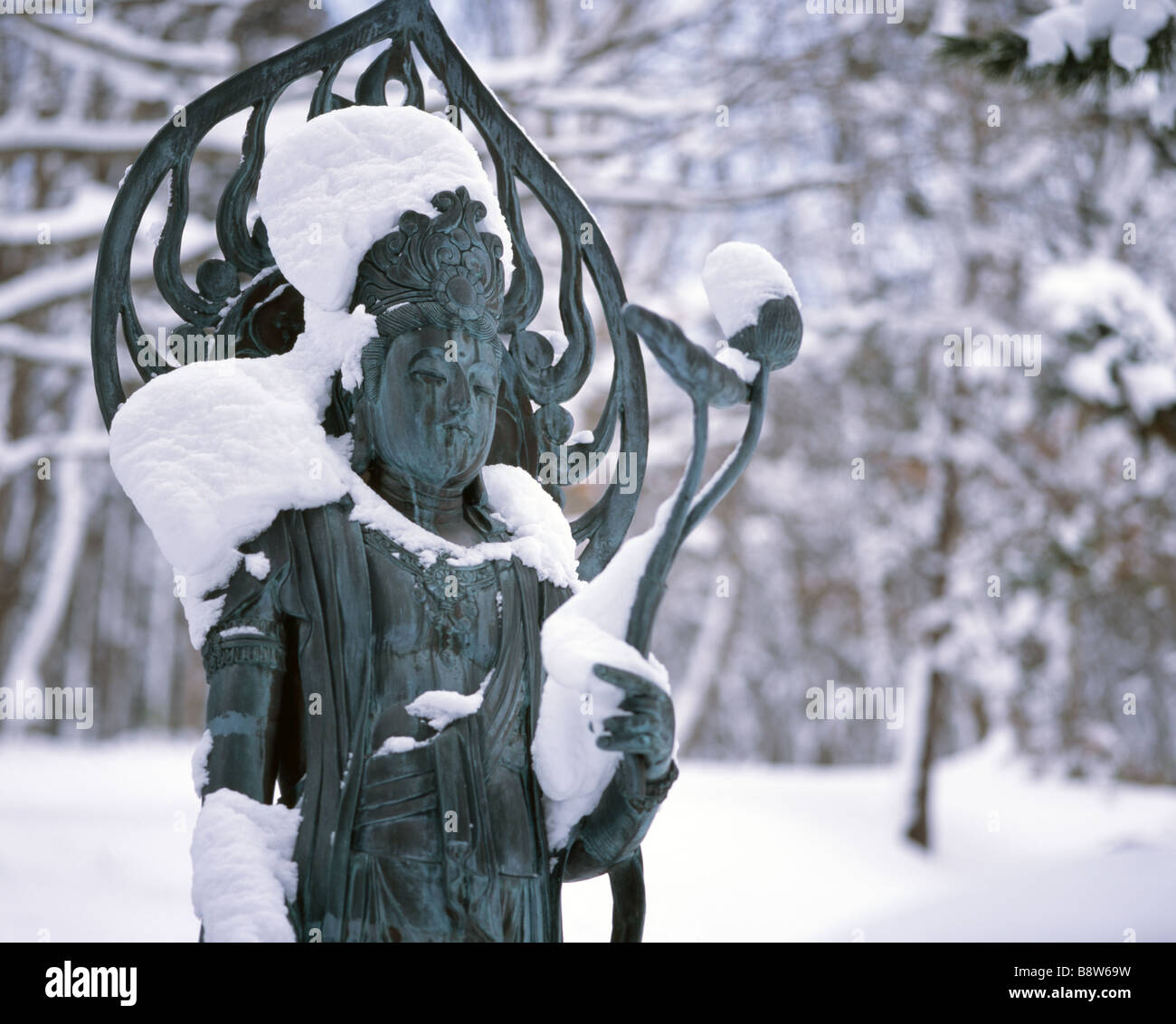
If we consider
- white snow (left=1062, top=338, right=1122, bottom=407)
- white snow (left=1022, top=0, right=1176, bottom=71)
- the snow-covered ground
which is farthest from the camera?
white snow (left=1062, top=338, right=1122, bottom=407)

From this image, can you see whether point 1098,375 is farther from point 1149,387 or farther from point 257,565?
point 257,565

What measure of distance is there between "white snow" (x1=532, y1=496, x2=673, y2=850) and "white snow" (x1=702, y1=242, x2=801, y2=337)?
348mm

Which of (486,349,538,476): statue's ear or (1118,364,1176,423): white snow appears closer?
(486,349,538,476): statue's ear

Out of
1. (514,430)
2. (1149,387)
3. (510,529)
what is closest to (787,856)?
(1149,387)

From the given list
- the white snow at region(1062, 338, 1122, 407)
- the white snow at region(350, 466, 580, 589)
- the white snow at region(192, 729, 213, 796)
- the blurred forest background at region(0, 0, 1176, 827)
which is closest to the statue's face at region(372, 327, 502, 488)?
the white snow at region(350, 466, 580, 589)

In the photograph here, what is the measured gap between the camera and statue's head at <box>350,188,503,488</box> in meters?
2.78

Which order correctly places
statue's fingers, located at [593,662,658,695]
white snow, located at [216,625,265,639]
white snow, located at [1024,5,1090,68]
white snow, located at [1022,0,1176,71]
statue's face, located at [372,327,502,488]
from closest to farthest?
1. statue's fingers, located at [593,662,658,695]
2. white snow, located at [216,625,265,639]
3. statue's face, located at [372,327,502,488]
4. white snow, located at [1022,0,1176,71]
5. white snow, located at [1024,5,1090,68]

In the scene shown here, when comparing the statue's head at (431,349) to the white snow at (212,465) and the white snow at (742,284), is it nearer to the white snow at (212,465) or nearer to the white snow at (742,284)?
the white snow at (212,465)

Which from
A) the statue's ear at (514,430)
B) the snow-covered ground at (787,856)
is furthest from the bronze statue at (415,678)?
the snow-covered ground at (787,856)

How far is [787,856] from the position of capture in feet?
38.9

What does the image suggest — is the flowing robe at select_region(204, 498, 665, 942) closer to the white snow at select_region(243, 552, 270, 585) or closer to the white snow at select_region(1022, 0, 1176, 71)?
the white snow at select_region(243, 552, 270, 585)

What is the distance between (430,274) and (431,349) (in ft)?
0.51

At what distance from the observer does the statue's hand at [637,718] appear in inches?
93.0

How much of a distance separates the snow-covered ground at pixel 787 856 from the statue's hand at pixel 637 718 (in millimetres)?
3895
